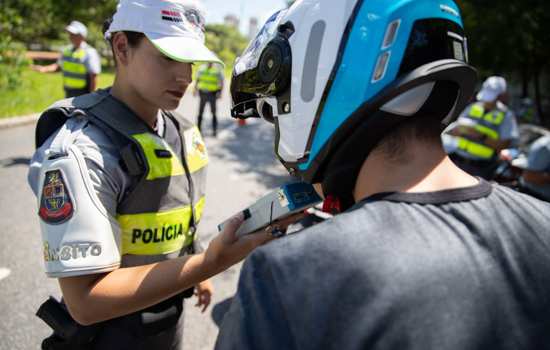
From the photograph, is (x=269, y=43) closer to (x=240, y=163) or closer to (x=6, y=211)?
(x=6, y=211)

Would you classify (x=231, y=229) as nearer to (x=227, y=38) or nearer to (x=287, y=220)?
(x=287, y=220)

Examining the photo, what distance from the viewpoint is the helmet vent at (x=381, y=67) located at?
83 centimetres

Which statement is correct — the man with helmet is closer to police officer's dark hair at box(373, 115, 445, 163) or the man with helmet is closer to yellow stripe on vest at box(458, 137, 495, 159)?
police officer's dark hair at box(373, 115, 445, 163)

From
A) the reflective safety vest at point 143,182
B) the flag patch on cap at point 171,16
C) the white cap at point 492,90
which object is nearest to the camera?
the reflective safety vest at point 143,182

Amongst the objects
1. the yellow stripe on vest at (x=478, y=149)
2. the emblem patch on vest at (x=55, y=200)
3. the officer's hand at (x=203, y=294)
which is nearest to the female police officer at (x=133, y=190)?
the emblem patch on vest at (x=55, y=200)

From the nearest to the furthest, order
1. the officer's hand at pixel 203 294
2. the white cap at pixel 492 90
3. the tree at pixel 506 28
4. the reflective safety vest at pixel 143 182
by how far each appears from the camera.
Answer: the reflective safety vest at pixel 143 182 < the officer's hand at pixel 203 294 < the white cap at pixel 492 90 < the tree at pixel 506 28

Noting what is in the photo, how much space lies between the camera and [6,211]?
13.2 ft

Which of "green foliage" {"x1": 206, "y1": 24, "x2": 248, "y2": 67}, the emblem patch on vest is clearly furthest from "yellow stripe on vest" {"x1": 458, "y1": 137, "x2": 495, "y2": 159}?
"green foliage" {"x1": 206, "y1": 24, "x2": 248, "y2": 67}

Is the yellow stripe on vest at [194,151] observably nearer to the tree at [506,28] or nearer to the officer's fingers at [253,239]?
the officer's fingers at [253,239]

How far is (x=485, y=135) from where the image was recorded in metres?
4.83

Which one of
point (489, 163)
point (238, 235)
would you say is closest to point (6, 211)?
point (238, 235)

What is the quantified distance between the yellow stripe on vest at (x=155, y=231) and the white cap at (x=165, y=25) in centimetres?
59

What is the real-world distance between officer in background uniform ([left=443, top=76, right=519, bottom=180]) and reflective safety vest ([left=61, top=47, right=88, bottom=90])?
17.6ft

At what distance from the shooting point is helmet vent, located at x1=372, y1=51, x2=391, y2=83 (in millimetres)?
826
